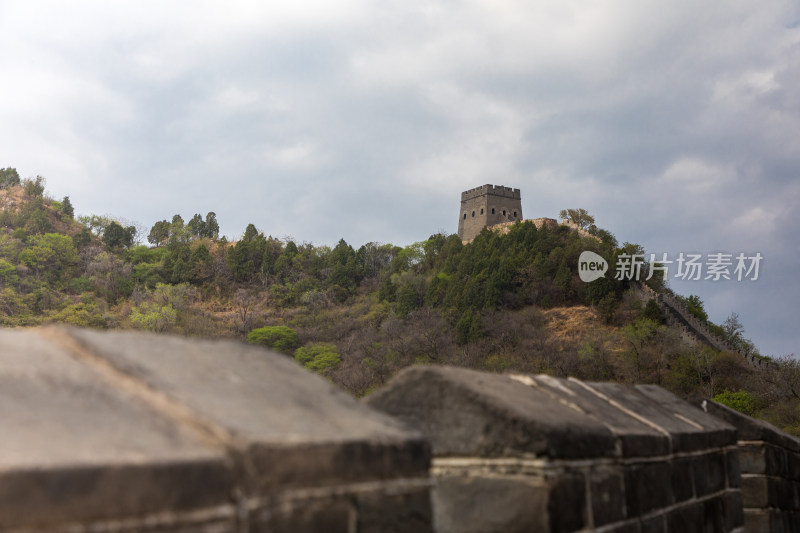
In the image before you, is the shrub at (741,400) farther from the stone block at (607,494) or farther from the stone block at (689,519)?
the stone block at (607,494)

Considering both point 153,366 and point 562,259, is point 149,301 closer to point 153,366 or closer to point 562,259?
point 562,259

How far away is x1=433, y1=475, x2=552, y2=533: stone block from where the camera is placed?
2.03 m

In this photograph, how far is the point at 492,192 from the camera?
64375 millimetres

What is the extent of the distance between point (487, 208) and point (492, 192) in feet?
5.65

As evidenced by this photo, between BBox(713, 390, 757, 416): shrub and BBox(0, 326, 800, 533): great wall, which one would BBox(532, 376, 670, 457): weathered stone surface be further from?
BBox(713, 390, 757, 416): shrub

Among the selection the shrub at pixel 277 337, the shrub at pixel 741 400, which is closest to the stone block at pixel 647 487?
the shrub at pixel 741 400

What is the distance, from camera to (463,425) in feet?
7.07

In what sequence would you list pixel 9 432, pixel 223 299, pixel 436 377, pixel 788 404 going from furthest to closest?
pixel 223 299, pixel 788 404, pixel 436 377, pixel 9 432

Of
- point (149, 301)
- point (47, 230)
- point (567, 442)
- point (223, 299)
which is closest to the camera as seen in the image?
point (567, 442)

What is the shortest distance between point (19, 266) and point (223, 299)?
17021 mm

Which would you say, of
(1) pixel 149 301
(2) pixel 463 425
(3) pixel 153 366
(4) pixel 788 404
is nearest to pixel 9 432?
(3) pixel 153 366

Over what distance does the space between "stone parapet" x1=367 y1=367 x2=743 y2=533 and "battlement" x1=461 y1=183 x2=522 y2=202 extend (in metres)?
62.2

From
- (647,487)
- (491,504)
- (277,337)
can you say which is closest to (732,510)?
(647,487)

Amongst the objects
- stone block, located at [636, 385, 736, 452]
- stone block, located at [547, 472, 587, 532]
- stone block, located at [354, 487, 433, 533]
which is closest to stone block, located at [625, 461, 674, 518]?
stone block, located at [636, 385, 736, 452]
